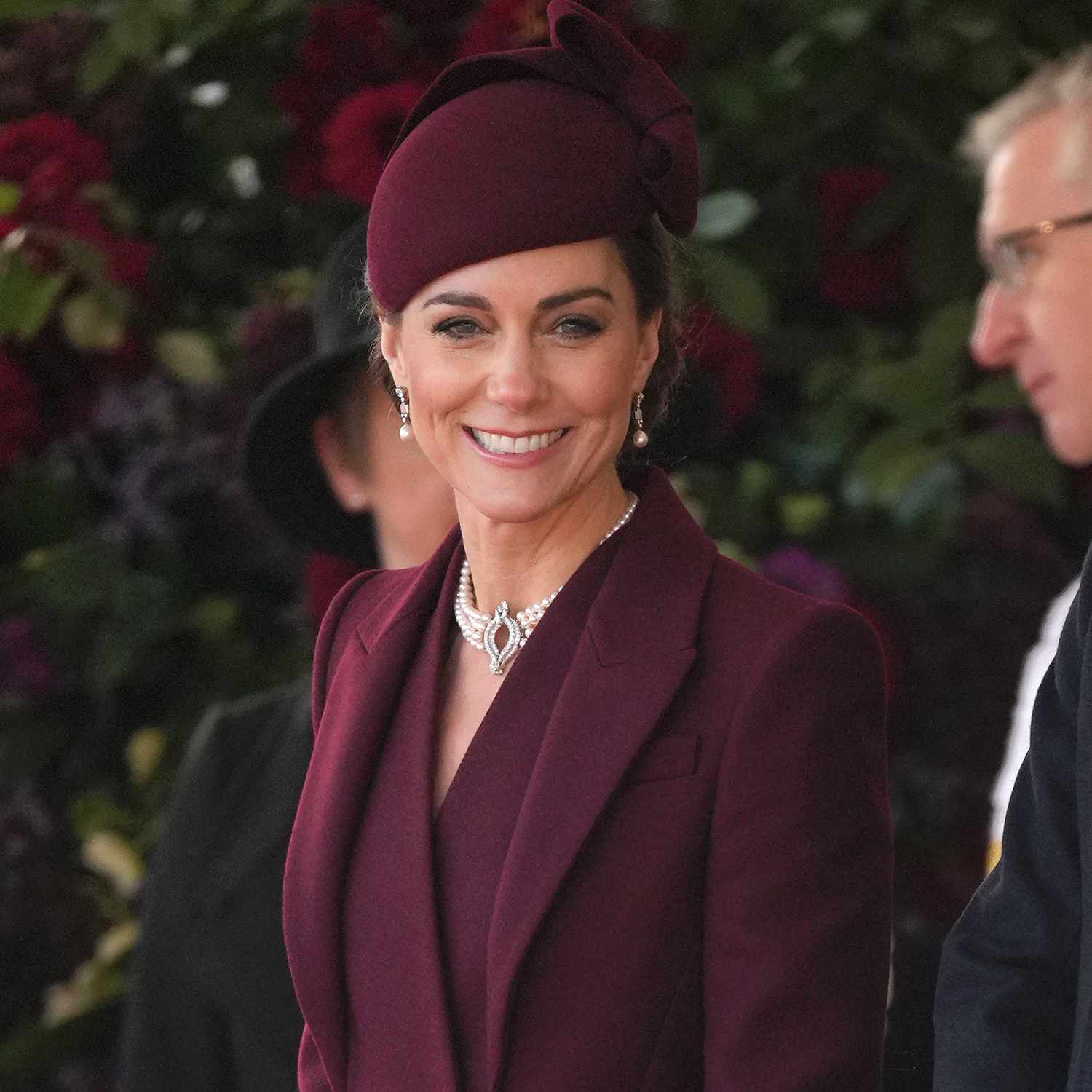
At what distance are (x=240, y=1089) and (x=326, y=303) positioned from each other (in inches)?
26.9

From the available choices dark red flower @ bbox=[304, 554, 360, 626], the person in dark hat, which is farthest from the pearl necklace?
dark red flower @ bbox=[304, 554, 360, 626]

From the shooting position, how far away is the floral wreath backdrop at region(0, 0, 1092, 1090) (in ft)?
6.06

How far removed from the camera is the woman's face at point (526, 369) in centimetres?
102

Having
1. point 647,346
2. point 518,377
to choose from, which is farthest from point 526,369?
point 647,346

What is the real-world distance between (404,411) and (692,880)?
0.33 m

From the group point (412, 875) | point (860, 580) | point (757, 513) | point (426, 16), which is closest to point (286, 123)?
point (426, 16)

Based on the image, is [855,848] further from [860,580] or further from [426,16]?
[426,16]

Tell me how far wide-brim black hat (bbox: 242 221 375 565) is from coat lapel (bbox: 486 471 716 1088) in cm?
57

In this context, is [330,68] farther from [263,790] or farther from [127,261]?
[263,790]

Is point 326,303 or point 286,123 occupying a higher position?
point 286,123

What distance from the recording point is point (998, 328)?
1895mm

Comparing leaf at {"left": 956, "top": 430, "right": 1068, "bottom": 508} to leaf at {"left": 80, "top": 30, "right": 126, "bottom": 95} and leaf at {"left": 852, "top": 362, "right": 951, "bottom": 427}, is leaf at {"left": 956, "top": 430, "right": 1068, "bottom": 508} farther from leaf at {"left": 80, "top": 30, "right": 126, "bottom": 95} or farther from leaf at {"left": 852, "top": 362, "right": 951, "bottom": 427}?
leaf at {"left": 80, "top": 30, "right": 126, "bottom": 95}

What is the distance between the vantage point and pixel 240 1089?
1594mm

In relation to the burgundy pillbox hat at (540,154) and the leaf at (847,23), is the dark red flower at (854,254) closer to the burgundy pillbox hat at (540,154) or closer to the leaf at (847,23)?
the leaf at (847,23)
